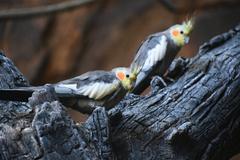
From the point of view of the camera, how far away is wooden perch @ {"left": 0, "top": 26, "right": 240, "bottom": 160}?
5.44 ft

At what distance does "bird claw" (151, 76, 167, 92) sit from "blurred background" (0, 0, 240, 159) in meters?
2.76

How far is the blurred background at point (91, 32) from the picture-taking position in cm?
518

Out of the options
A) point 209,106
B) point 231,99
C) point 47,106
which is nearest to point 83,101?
point 47,106

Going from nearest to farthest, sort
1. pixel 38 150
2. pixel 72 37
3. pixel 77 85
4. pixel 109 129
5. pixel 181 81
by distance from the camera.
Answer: pixel 38 150 < pixel 109 129 < pixel 77 85 < pixel 181 81 < pixel 72 37

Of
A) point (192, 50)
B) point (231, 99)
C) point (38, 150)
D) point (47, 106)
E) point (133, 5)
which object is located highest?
point (133, 5)

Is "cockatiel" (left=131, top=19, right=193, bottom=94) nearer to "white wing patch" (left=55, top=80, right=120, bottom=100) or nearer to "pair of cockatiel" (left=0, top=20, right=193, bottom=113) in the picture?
"pair of cockatiel" (left=0, top=20, right=193, bottom=113)

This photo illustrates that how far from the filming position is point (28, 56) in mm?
5430

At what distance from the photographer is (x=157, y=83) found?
2416 mm

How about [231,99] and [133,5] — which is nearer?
[231,99]

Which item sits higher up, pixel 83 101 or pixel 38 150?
pixel 83 101

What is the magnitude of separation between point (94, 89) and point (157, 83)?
1.49 ft

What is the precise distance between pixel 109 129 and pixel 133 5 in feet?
11.9

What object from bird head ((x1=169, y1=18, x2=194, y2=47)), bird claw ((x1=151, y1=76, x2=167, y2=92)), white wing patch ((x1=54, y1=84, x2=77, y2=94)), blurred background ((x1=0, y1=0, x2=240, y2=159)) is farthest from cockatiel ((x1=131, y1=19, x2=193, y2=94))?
blurred background ((x1=0, y1=0, x2=240, y2=159))

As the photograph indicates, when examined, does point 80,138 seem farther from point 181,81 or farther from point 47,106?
point 181,81
